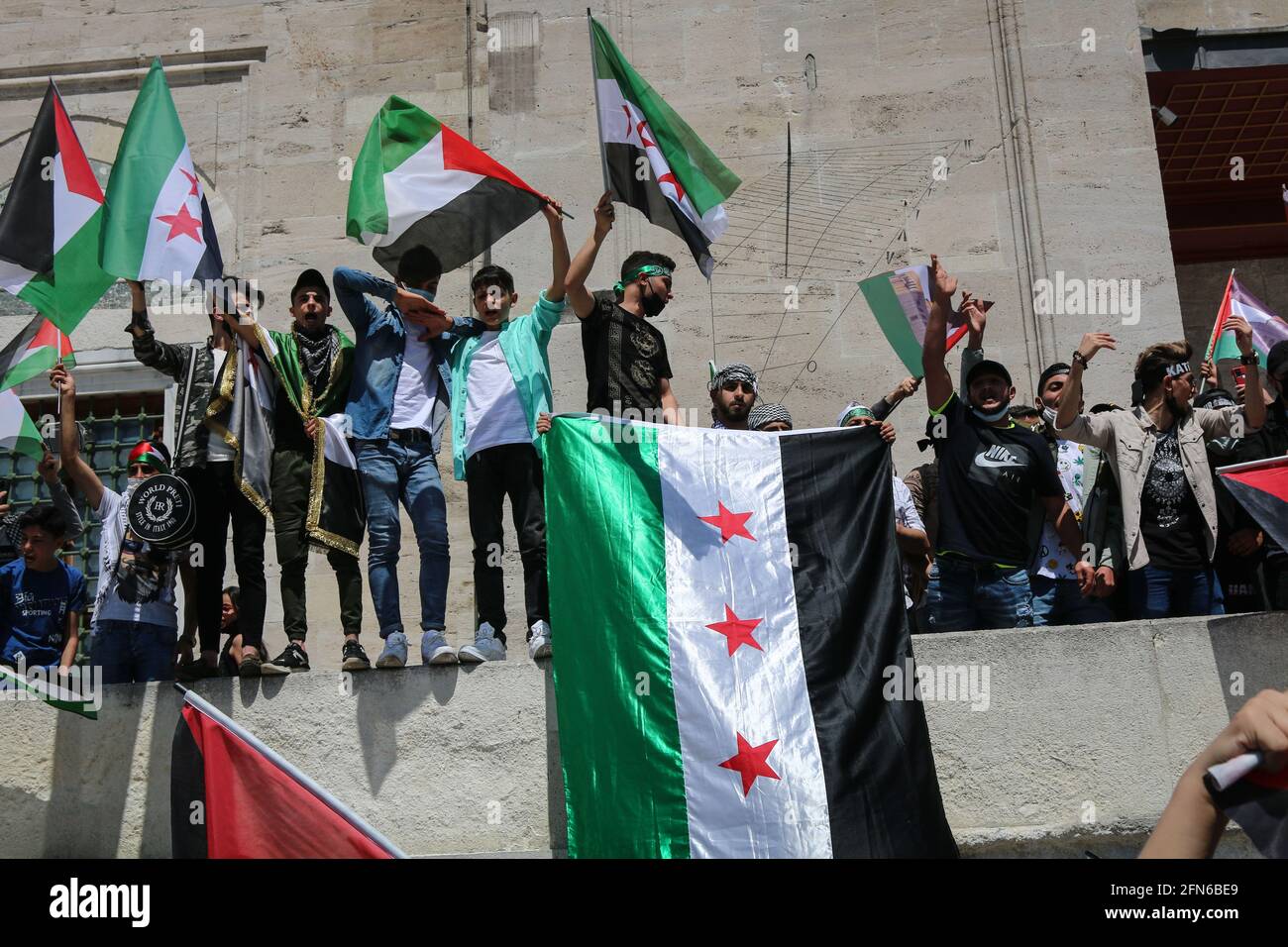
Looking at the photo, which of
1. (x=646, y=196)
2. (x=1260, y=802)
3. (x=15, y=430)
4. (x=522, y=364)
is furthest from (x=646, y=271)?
(x=1260, y=802)

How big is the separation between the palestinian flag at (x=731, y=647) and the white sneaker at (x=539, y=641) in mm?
269

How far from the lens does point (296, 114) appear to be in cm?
1168

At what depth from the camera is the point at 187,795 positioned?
19.8 feet

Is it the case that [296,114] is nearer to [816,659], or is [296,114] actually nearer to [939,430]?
[939,430]

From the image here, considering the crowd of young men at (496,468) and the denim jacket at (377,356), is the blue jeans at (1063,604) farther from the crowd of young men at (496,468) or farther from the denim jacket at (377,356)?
the denim jacket at (377,356)

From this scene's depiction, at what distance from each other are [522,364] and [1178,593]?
10.7ft

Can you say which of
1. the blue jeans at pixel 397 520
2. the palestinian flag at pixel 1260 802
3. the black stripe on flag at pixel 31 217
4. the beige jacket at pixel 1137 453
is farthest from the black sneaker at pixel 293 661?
the palestinian flag at pixel 1260 802

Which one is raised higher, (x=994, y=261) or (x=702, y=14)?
(x=702, y=14)

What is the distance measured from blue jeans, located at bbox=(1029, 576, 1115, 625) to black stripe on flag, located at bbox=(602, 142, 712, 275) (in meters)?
2.38

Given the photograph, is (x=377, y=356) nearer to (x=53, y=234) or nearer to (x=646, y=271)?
(x=646, y=271)

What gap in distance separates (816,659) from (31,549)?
4.10 metres
